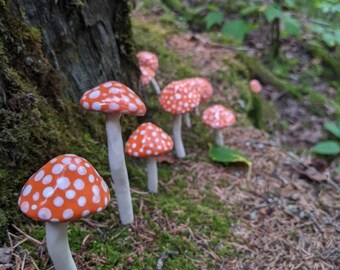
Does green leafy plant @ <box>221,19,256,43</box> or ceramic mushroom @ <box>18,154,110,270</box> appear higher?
ceramic mushroom @ <box>18,154,110,270</box>

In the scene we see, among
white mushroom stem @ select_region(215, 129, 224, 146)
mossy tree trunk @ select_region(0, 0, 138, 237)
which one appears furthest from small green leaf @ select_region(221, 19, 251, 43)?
mossy tree trunk @ select_region(0, 0, 138, 237)

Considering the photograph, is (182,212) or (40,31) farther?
(182,212)

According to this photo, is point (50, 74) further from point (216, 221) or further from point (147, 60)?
point (147, 60)

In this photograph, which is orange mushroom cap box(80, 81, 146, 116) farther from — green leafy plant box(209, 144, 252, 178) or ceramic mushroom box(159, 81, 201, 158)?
green leafy plant box(209, 144, 252, 178)

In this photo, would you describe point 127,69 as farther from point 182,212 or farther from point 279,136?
point 279,136

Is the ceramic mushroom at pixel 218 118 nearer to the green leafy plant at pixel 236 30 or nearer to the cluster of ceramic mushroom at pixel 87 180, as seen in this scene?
the cluster of ceramic mushroom at pixel 87 180

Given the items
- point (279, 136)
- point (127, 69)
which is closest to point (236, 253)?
point (127, 69)
